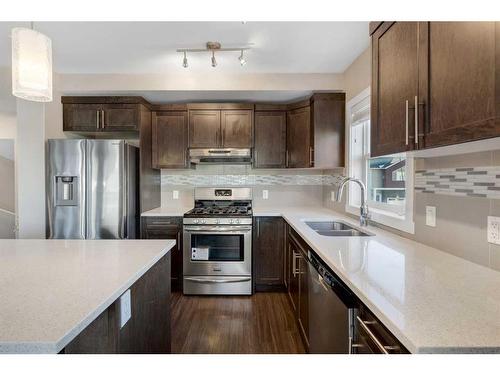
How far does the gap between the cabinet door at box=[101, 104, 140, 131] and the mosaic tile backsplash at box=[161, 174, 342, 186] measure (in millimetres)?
865

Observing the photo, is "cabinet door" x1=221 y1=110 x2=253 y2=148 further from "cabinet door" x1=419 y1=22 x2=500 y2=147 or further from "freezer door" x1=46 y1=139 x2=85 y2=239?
"cabinet door" x1=419 y1=22 x2=500 y2=147

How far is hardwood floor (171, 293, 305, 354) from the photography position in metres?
2.13

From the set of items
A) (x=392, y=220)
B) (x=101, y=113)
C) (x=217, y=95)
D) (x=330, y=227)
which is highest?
(x=217, y=95)

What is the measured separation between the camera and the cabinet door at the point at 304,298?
193 cm

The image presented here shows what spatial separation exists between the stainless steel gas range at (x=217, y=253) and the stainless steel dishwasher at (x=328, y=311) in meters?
1.31

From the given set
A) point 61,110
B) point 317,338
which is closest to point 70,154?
point 61,110

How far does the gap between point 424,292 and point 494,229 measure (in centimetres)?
50

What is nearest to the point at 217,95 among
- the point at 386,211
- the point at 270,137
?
the point at 270,137

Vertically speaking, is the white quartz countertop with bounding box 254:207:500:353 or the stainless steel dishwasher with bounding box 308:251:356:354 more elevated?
the white quartz countertop with bounding box 254:207:500:353

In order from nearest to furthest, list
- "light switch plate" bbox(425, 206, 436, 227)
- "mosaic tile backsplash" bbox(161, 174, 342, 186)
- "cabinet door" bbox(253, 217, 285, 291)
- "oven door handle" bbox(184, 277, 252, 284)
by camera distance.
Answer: "light switch plate" bbox(425, 206, 436, 227), "oven door handle" bbox(184, 277, 252, 284), "cabinet door" bbox(253, 217, 285, 291), "mosaic tile backsplash" bbox(161, 174, 342, 186)

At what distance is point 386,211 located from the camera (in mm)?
2260

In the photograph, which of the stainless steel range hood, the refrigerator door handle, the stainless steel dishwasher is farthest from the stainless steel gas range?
the stainless steel dishwasher

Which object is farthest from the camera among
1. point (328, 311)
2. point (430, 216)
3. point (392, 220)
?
point (392, 220)

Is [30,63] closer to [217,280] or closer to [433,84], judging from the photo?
[433,84]
